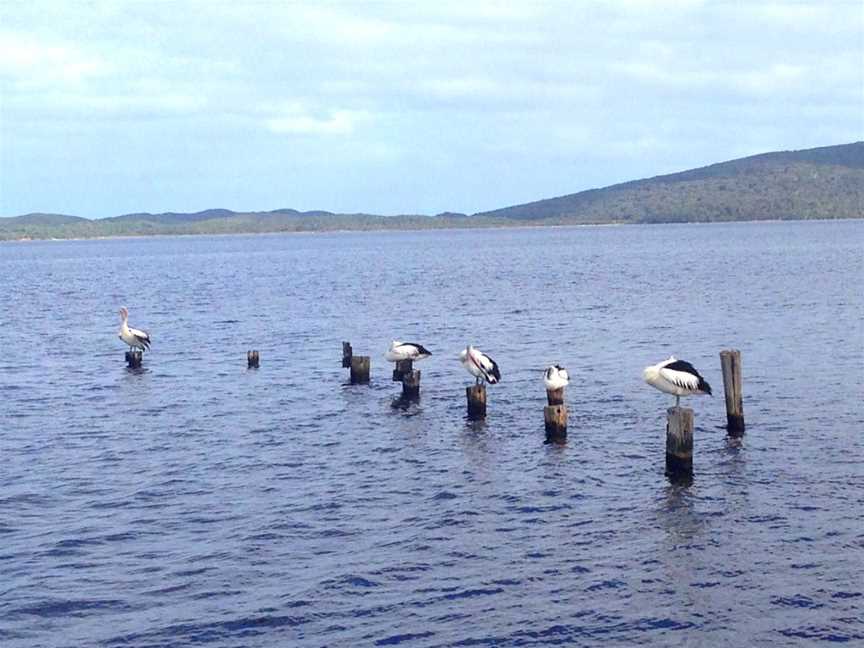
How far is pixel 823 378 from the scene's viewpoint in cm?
2867

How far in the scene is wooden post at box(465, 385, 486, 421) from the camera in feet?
80.9

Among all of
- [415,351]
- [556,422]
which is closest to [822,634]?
[556,422]

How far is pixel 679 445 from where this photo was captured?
19.0m

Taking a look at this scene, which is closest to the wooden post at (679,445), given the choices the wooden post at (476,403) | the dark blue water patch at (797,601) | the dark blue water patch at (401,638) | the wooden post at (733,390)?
the wooden post at (733,390)

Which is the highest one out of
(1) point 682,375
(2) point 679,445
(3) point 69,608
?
(1) point 682,375

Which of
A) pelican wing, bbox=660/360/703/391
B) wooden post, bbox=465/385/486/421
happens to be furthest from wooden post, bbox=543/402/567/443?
wooden post, bbox=465/385/486/421

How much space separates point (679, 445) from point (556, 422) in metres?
3.47

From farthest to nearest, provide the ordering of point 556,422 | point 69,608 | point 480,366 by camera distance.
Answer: point 480,366 < point 556,422 < point 69,608

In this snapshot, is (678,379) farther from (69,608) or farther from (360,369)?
(69,608)

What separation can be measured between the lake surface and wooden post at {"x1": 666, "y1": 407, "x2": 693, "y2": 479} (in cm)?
46

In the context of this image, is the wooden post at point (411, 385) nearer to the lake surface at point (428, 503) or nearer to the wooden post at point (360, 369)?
the lake surface at point (428, 503)

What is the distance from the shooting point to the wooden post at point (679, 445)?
1891 cm

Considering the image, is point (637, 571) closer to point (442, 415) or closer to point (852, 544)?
point (852, 544)

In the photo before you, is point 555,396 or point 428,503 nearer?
point 428,503
